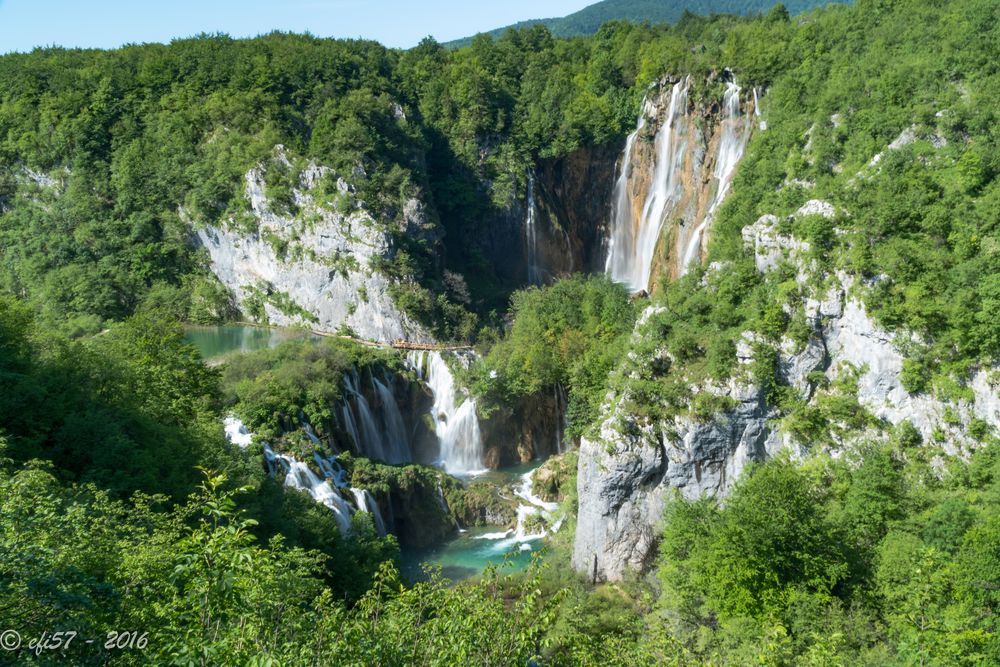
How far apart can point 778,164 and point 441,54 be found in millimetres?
38270

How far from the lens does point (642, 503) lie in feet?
73.9

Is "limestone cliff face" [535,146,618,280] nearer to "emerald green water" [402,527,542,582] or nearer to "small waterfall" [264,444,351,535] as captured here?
"emerald green water" [402,527,542,582]

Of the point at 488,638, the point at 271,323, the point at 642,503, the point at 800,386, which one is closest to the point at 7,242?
the point at 271,323

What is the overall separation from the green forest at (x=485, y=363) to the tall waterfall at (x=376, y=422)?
1.31m

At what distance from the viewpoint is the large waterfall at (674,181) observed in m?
39.9

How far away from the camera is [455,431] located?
34.6 metres

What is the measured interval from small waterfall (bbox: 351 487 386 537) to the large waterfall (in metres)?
19.3

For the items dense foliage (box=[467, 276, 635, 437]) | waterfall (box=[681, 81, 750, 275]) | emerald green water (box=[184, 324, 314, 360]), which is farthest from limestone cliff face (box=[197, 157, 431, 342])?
waterfall (box=[681, 81, 750, 275])

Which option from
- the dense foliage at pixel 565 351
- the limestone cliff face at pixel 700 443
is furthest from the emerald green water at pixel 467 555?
the dense foliage at pixel 565 351

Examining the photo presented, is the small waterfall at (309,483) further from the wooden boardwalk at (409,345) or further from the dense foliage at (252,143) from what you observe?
the dense foliage at (252,143)

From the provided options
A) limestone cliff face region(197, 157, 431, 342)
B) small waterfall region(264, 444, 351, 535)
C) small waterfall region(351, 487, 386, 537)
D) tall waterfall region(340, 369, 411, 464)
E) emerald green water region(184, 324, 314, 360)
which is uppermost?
limestone cliff face region(197, 157, 431, 342)

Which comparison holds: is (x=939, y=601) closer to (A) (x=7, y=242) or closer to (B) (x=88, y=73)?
(A) (x=7, y=242)

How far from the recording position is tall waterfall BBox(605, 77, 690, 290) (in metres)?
43.9

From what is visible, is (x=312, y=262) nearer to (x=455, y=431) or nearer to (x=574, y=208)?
(x=455, y=431)
